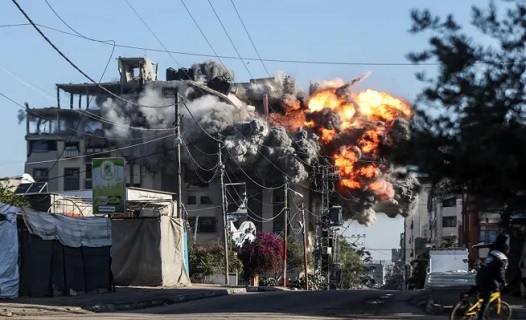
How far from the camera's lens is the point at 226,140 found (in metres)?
86.0

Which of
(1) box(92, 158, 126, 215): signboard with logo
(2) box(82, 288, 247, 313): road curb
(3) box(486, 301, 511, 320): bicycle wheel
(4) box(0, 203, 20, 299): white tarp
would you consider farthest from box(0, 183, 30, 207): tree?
(3) box(486, 301, 511, 320): bicycle wheel

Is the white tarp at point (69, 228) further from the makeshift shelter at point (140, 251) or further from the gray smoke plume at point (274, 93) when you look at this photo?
the gray smoke plume at point (274, 93)

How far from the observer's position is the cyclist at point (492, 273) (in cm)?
1656

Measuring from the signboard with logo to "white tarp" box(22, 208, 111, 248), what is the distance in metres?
2.79

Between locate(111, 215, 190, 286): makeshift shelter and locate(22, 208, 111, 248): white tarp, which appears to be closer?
locate(22, 208, 111, 248): white tarp

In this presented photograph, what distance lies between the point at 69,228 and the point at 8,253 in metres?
4.00

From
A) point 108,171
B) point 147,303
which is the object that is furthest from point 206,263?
point 147,303

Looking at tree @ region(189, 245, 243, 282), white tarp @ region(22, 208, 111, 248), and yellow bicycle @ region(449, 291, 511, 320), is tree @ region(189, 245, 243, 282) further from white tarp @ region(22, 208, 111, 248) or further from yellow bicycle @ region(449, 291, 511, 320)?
yellow bicycle @ region(449, 291, 511, 320)

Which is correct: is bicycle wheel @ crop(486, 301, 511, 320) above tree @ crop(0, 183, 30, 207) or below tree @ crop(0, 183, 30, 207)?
below

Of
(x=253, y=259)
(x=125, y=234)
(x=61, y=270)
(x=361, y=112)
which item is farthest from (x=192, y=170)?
(x=61, y=270)

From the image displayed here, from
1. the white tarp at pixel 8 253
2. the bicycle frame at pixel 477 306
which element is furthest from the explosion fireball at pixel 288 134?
the bicycle frame at pixel 477 306

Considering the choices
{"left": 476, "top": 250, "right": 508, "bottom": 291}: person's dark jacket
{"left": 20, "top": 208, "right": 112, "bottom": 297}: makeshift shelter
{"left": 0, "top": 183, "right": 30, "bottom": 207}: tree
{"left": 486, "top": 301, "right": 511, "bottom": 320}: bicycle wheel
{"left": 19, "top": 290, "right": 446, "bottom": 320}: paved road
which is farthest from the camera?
{"left": 0, "top": 183, "right": 30, "bottom": 207}: tree

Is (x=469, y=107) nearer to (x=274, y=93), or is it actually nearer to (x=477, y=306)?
(x=477, y=306)

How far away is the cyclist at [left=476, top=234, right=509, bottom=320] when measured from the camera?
1656cm
